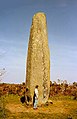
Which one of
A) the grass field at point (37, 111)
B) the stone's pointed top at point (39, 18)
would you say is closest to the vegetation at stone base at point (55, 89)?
the grass field at point (37, 111)

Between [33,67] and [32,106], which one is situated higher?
[33,67]

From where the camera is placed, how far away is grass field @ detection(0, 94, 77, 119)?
52.0ft

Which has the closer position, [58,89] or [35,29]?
[35,29]

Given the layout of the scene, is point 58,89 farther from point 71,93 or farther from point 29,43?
point 29,43

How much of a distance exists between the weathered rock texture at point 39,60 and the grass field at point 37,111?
111 cm

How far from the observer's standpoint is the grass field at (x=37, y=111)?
15.9 metres

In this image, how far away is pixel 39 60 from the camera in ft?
62.5

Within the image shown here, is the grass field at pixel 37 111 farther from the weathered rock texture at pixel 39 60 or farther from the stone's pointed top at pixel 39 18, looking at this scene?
the stone's pointed top at pixel 39 18

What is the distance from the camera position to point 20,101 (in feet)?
65.2

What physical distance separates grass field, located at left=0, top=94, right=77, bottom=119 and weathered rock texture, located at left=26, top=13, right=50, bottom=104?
111 cm

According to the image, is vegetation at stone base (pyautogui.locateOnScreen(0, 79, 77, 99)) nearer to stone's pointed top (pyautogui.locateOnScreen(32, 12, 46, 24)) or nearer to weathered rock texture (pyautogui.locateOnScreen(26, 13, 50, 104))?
weathered rock texture (pyautogui.locateOnScreen(26, 13, 50, 104))

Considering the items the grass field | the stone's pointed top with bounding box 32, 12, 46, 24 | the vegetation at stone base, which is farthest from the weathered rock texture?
the vegetation at stone base

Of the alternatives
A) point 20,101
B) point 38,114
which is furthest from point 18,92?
point 38,114

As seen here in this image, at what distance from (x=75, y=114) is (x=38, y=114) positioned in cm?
206
